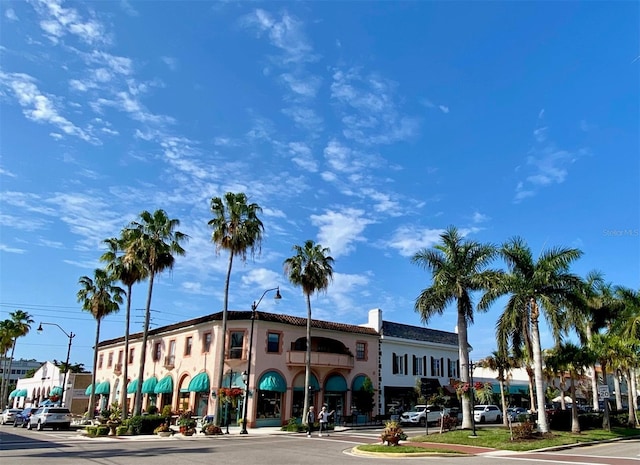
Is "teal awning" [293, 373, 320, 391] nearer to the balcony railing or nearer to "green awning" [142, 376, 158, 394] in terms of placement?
the balcony railing

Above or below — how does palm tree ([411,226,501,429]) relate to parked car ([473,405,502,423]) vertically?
above

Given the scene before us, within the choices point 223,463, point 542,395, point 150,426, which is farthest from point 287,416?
point 223,463

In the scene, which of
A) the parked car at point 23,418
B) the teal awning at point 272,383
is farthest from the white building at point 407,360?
the parked car at point 23,418

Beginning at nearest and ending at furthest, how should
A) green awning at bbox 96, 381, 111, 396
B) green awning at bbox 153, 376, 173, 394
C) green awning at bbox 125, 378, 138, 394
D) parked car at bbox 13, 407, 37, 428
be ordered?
1. parked car at bbox 13, 407, 37, 428
2. green awning at bbox 153, 376, 173, 394
3. green awning at bbox 125, 378, 138, 394
4. green awning at bbox 96, 381, 111, 396

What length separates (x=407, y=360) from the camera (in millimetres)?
47469

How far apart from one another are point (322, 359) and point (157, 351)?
651 inches

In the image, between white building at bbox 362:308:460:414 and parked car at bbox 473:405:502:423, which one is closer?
parked car at bbox 473:405:502:423

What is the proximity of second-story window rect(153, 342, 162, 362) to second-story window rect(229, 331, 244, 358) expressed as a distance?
35.8 feet

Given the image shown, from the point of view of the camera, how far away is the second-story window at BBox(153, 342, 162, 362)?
45938 mm

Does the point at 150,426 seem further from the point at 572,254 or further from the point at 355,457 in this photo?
the point at 572,254

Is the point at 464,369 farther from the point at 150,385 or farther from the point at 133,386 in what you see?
the point at 133,386

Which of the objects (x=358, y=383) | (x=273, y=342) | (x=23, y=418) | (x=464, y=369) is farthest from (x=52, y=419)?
(x=464, y=369)

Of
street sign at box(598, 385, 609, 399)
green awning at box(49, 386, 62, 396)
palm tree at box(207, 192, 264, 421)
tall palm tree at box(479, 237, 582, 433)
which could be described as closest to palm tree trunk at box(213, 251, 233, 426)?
palm tree at box(207, 192, 264, 421)

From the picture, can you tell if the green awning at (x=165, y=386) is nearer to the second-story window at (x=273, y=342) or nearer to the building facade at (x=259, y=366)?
the building facade at (x=259, y=366)
